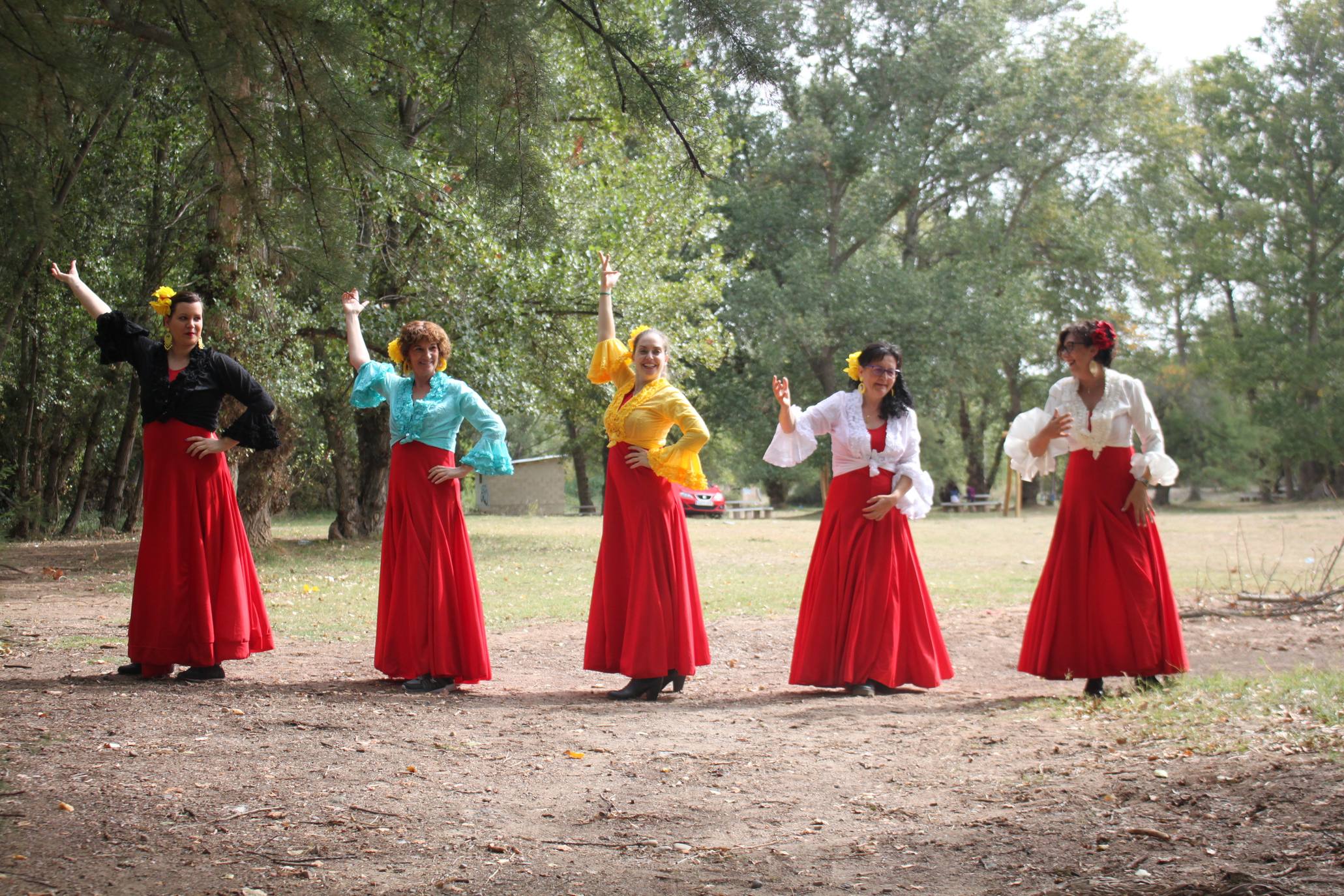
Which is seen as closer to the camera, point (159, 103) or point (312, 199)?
point (312, 199)

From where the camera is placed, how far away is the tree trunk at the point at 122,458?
2000cm

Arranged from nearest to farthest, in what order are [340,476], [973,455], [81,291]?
[81,291], [340,476], [973,455]

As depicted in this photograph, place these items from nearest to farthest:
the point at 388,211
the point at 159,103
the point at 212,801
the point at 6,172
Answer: the point at 212,801, the point at 6,172, the point at 388,211, the point at 159,103

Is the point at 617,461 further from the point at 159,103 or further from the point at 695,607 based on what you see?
the point at 159,103

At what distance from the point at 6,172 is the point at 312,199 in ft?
4.29

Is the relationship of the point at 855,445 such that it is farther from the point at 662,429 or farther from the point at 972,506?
the point at 972,506

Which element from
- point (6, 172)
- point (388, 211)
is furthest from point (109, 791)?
point (388, 211)

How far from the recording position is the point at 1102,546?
6.91m

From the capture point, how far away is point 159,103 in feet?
49.1

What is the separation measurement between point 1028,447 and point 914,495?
0.78 meters

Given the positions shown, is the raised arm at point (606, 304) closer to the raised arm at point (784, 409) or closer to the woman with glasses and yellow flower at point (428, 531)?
the woman with glasses and yellow flower at point (428, 531)

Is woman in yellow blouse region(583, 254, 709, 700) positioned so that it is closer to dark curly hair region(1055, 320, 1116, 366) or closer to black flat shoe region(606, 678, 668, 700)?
black flat shoe region(606, 678, 668, 700)

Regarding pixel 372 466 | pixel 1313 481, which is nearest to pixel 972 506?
pixel 1313 481

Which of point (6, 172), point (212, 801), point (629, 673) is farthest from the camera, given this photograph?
point (629, 673)
